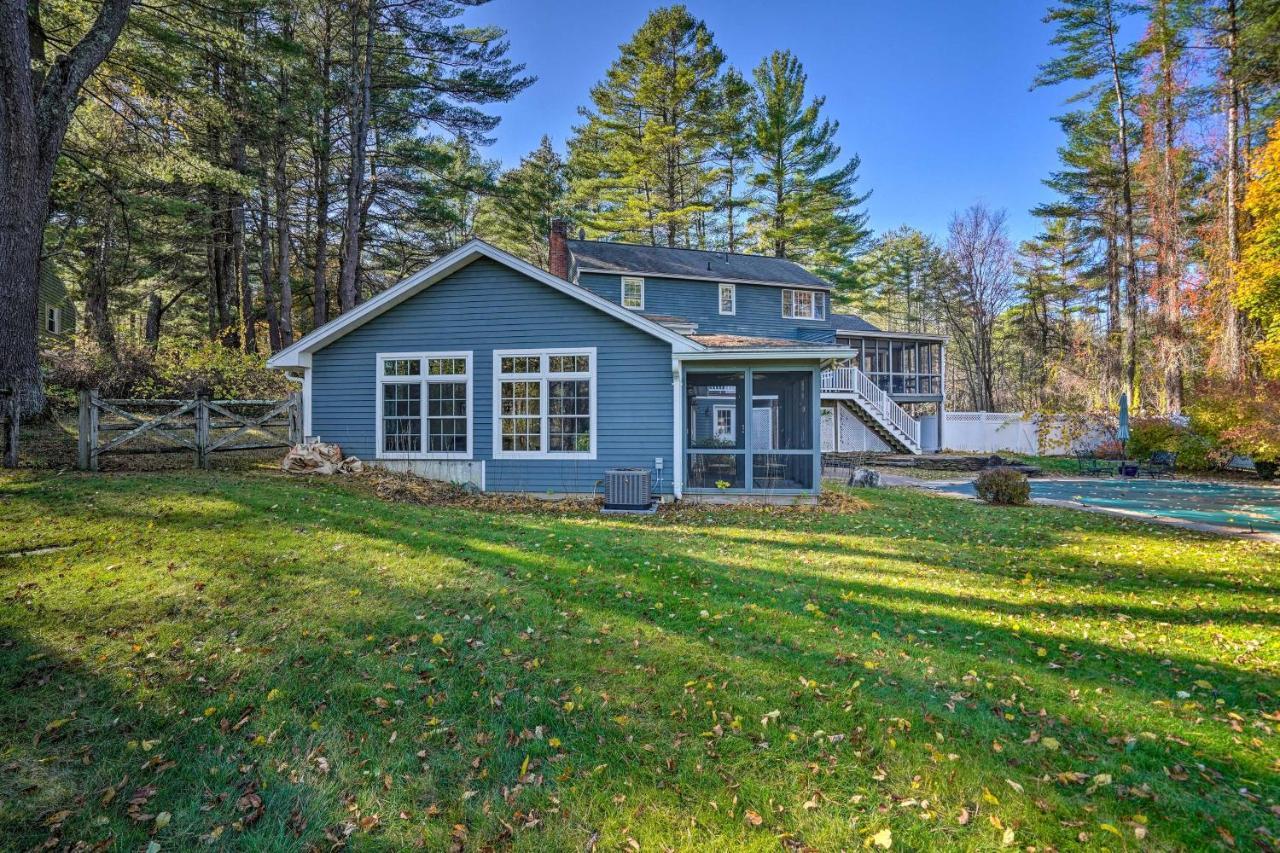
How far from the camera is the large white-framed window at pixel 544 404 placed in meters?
11.3

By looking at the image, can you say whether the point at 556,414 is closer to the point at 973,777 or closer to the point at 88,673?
the point at 88,673

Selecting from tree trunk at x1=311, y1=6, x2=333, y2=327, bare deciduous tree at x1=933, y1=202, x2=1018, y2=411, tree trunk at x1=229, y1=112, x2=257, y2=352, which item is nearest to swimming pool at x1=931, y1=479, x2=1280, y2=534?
bare deciduous tree at x1=933, y1=202, x2=1018, y2=411

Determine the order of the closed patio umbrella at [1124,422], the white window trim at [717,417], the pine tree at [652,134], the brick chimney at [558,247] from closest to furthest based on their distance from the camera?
the white window trim at [717,417] < the closed patio umbrella at [1124,422] < the brick chimney at [558,247] < the pine tree at [652,134]

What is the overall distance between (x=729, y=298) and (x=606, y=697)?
2012cm

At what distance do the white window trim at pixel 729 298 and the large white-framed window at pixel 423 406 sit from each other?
42.3 ft

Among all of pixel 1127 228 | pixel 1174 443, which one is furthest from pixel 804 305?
pixel 1127 228

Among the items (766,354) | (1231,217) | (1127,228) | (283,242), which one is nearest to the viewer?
(766,354)

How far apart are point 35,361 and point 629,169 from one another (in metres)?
24.7

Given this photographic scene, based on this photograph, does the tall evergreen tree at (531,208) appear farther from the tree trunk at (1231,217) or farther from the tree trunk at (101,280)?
the tree trunk at (1231,217)

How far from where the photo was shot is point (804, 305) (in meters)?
23.8

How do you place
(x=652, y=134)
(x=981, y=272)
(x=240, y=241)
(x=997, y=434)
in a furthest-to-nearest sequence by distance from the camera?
(x=981, y=272), (x=652, y=134), (x=997, y=434), (x=240, y=241)

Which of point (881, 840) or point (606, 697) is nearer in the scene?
point (881, 840)

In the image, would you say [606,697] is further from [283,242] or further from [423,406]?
[283,242]

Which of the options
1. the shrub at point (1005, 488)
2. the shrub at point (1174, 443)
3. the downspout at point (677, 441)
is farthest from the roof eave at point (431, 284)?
the shrub at point (1174, 443)
